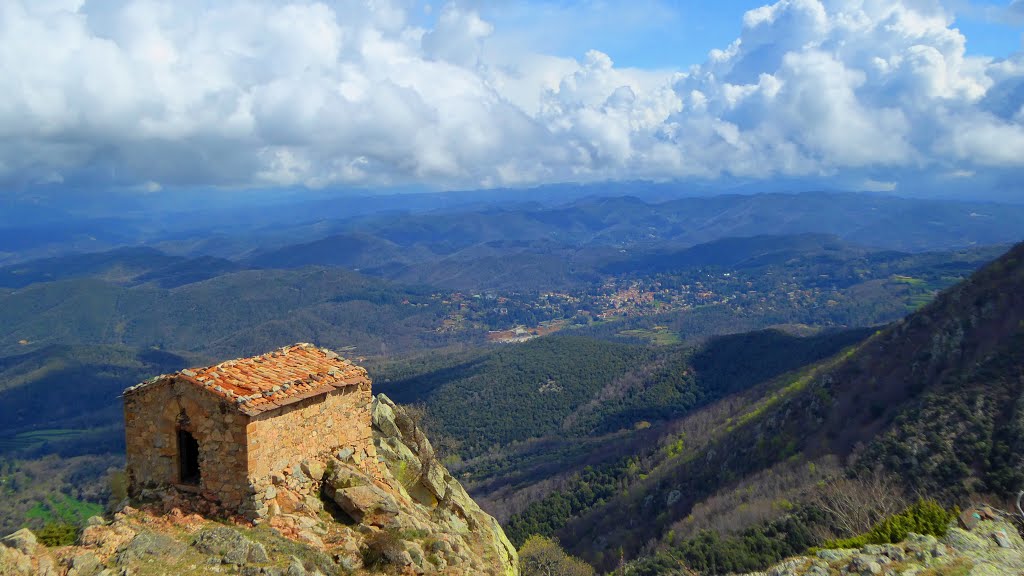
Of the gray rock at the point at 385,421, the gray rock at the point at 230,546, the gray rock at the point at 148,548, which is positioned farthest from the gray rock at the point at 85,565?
the gray rock at the point at 385,421

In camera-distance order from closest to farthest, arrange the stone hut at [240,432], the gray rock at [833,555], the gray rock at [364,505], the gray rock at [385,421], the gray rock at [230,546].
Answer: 1. the gray rock at [230,546]
2. the stone hut at [240,432]
3. the gray rock at [364,505]
4. the gray rock at [833,555]
5. the gray rock at [385,421]

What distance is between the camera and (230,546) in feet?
46.0

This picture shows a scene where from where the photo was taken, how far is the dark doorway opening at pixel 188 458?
55.2 feet

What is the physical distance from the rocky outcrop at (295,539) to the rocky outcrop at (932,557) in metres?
9.68

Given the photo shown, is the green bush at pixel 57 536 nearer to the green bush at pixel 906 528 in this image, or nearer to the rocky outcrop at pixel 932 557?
the rocky outcrop at pixel 932 557

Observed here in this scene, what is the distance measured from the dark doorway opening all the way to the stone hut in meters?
0.02

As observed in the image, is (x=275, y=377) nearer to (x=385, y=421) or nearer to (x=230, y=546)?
(x=230, y=546)

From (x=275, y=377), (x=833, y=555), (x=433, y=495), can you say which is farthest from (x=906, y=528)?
(x=275, y=377)

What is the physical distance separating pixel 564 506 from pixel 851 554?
6318 centimetres

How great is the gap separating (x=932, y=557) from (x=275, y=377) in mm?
20177

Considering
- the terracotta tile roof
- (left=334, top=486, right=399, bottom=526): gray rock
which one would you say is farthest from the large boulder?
the terracotta tile roof

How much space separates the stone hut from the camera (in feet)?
51.6

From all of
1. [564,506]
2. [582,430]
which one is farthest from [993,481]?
[582,430]

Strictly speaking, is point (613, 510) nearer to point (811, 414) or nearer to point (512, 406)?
point (811, 414)
